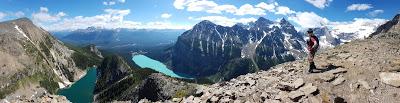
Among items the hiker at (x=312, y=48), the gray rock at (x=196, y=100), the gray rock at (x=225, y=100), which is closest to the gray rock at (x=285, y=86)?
the gray rock at (x=225, y=100)

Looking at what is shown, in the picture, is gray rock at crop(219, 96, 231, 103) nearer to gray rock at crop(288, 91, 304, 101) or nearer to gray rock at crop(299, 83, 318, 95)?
gray rock at crop(288, 91, 304, 101)

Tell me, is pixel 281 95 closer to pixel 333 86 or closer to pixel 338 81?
pixel 333 86

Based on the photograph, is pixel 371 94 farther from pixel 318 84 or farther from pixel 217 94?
pixel 217 94

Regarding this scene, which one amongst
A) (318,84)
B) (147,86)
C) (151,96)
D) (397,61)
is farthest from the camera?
(147,86)

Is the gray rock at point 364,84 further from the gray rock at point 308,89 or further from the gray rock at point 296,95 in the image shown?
the gray rock at point 296,95

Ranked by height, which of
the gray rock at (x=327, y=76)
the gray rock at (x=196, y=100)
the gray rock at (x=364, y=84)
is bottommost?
the gray rock at (x=196, y=100)

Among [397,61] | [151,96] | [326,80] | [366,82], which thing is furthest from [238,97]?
[151,96]

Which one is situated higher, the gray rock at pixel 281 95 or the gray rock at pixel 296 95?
the gray rock at pixel 296 95

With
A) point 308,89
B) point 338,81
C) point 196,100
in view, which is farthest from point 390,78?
point 196,100
